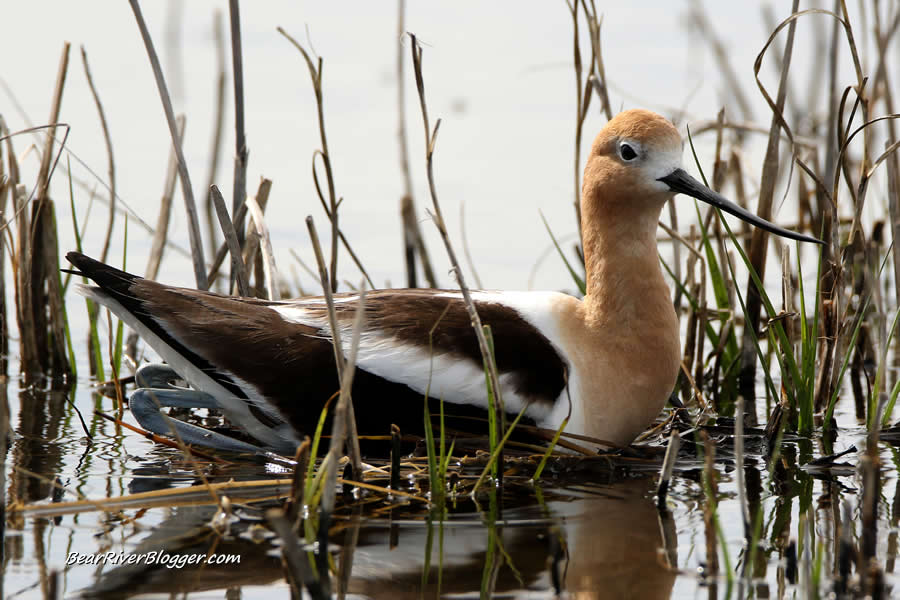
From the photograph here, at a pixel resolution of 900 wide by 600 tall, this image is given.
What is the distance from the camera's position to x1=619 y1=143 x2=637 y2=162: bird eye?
5.22 metres

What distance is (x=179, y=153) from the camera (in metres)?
5.69

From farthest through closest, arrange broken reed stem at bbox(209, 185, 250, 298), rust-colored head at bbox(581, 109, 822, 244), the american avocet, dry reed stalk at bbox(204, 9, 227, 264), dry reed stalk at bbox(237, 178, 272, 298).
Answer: dry reed stalk at bbox(204, 9, 227, 264)
dry reed stalk at bbox(237, 178, 272, 298)
broken reed stem at bbox(209, 185, 250, 298)
rust-colored head at bbox(581, 109, 822, 244)
the american avocet

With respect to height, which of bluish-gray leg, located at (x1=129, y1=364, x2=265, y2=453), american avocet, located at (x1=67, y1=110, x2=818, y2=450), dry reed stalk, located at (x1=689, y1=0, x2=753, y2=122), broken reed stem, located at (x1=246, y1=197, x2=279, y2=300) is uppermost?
dry reed stalk, located at (x1=689, y1=0, x2=753, y2=122)


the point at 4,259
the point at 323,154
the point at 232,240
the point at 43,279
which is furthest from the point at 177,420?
the point at 4,259

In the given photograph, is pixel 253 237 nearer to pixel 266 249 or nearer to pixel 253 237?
pixel 253 237

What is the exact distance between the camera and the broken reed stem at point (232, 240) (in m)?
5.52

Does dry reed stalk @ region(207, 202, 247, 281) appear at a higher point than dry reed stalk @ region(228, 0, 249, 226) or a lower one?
lower

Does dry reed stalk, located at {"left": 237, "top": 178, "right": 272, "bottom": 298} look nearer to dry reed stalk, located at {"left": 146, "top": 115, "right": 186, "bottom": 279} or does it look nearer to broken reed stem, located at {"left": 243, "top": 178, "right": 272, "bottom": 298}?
broken reed stem, located at {"left": 243, "top": 178, "right": 272, "bottom": 298}

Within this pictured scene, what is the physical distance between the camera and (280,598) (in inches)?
143

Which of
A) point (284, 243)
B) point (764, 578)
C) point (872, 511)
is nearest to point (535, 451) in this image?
point (764, 578)

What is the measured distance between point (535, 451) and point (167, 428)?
1605 mm

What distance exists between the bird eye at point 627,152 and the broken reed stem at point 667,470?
1.38 metres

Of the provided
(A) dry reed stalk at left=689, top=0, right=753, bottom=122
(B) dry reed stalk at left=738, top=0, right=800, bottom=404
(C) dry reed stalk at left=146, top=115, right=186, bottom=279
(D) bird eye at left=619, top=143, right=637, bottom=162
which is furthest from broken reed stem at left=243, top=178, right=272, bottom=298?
(A) dry reed stalk at left=689, top=0, right=753, bottom=122

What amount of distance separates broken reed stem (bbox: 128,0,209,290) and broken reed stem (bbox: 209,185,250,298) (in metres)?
0.13
